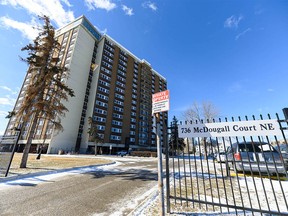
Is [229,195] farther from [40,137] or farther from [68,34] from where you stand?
[68,34]

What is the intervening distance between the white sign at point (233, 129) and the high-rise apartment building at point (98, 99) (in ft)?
123

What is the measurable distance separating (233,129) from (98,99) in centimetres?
5028

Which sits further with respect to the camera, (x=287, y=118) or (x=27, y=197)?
(x=27, y=197)

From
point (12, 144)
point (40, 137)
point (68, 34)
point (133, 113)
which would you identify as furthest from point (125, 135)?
point (12, 144)

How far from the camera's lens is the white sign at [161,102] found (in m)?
3.59

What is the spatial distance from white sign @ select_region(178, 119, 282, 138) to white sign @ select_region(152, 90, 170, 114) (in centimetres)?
96

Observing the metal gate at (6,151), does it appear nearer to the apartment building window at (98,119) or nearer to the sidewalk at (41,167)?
the sidewalk at (41,167)

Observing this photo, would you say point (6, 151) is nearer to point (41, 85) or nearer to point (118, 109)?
point (41, 85)

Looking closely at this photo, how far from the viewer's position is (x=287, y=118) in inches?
118

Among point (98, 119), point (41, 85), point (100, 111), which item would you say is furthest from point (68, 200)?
point (100, 111)

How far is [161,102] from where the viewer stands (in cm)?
369

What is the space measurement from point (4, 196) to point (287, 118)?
8.33m

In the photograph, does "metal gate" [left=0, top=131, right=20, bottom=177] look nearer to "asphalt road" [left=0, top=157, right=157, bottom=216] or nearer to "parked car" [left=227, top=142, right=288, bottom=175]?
"asphalt road" [left=0, top=157, right=157, bottom=216]

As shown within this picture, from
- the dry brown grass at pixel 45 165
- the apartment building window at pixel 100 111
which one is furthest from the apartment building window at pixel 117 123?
the dry brown grass at pixel 45 165
